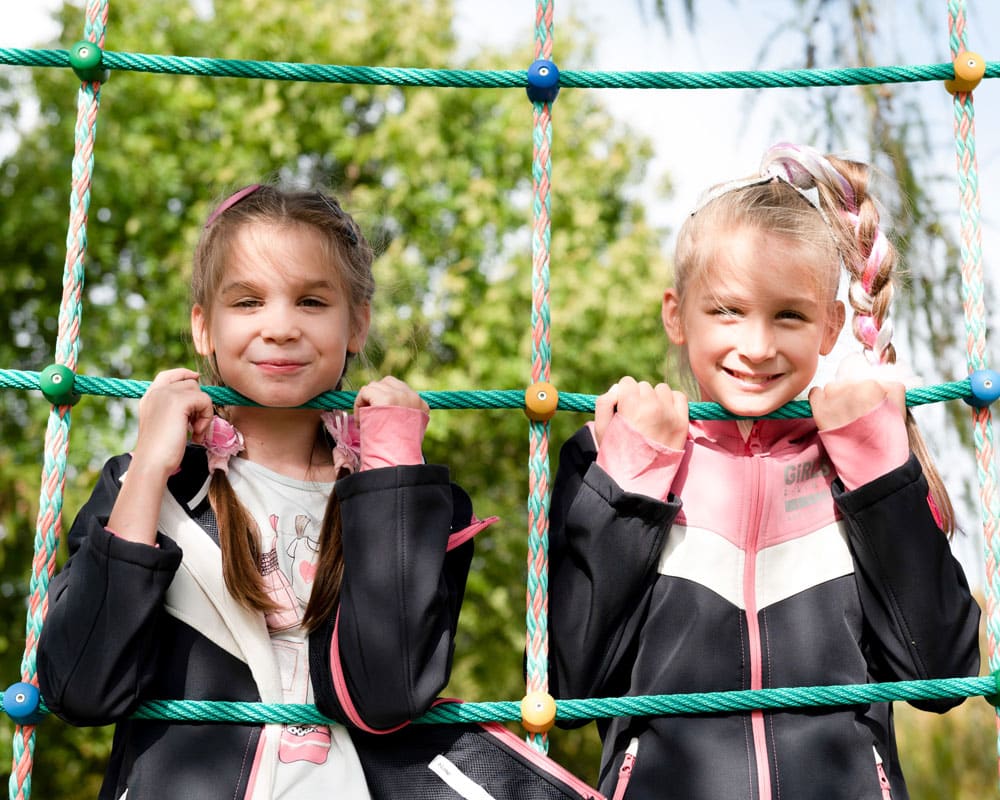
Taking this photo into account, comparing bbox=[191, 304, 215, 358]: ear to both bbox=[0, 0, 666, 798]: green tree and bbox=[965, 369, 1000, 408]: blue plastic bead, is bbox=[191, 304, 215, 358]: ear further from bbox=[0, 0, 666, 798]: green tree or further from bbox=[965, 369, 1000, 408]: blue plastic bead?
bbox=[0, 0, 666, 798]: green tree

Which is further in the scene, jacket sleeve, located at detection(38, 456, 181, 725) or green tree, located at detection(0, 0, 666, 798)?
green tree, located at detection(0, 0, 666, 798)

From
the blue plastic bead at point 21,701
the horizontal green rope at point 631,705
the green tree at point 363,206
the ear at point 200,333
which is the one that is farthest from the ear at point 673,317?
the green tree at point 363,206

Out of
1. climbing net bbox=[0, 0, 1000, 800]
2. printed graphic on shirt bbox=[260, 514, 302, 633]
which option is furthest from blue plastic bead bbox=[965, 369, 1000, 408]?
printed graphic on shirt bbox=[260, 514, 302, 633]

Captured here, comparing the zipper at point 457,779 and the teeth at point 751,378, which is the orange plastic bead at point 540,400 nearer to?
the teeth at point 751,378

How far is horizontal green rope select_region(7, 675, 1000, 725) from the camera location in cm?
137

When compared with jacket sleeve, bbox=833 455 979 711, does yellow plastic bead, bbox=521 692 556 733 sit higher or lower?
lower

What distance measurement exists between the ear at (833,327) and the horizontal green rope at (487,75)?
31 cm

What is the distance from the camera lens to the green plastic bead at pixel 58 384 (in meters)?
1.49

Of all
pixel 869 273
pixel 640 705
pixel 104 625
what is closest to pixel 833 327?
pixel 869 273

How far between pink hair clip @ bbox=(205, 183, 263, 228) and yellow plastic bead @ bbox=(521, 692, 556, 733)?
0.72m

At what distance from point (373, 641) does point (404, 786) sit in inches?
7.2

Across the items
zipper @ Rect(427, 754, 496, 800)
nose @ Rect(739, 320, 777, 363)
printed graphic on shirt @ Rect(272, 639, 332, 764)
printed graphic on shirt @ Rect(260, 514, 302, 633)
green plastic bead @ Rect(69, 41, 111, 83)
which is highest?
green plastic bead @ Rect(69, 41, 111, 83)

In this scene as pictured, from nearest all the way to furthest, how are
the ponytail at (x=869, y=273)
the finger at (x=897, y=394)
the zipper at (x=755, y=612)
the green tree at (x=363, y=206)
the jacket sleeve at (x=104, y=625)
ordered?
the jacket sleeve at (x=104, y=625), the zipper at (x=755, y=612), the finger at (x=897, y=394), the ponytail at (x=869, y=273), the green tree at (x=363, y=206)

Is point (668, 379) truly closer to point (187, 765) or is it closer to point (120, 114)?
point (187, 765)
